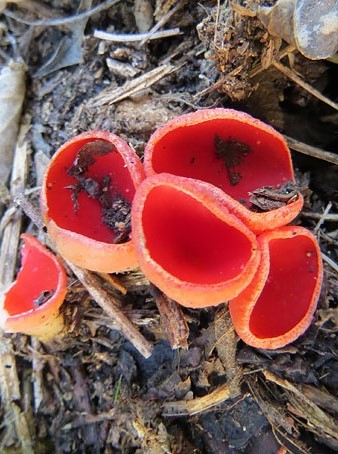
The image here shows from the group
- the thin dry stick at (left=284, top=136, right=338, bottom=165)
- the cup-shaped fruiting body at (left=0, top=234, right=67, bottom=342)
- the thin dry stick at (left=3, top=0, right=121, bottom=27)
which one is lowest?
the cup-shaped fruiting body at (left=0, top=234, right=67, bottom=342)

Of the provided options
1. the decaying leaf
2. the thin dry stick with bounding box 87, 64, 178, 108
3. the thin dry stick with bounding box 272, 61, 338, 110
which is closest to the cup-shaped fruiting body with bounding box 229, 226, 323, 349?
the thin dry stick with bounding box 272, 61, 338, 110

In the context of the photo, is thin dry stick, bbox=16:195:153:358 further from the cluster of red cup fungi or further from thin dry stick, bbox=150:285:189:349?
the cluster of red cup fungi

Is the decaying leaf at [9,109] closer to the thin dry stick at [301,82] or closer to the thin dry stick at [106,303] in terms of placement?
the thin dry stick at [106,303]

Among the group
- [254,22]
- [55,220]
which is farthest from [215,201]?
[254,22]

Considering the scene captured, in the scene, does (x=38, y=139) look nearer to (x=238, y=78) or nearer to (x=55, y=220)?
(x=55, y=220)

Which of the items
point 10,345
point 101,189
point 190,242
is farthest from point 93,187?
point 10,345

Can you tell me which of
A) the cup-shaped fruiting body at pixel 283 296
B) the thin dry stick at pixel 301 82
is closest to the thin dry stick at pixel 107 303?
the cup-shaped fruiting body at pixel 283 296
